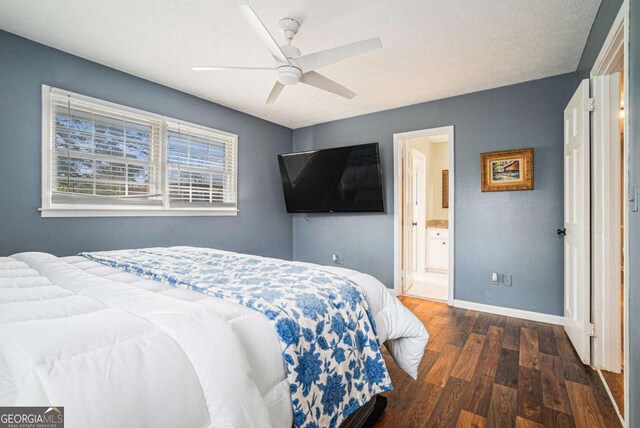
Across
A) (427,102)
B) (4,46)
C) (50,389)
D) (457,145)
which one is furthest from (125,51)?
(457,145)

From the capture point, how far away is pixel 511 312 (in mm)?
3203

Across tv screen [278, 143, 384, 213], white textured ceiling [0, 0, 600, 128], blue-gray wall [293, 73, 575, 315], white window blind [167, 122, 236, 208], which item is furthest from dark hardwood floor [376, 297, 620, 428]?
white window blind [167, 122, 236, 208]

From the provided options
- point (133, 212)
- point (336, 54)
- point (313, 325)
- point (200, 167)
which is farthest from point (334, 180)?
point (313, 325)

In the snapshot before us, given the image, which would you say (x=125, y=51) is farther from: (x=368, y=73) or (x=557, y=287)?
(x=557, y=287)

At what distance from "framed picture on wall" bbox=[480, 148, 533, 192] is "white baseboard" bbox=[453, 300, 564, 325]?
4.25 feet

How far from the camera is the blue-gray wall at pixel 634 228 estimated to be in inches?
50.2

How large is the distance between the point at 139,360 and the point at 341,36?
247cm

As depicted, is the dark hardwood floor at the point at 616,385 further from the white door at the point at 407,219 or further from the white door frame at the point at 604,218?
the white door at the point at 407,219

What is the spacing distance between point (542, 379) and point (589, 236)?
3.42 feet

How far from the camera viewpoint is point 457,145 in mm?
3547

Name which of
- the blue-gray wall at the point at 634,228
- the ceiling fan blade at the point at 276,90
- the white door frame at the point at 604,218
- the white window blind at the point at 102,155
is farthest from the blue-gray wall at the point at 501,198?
the white window blind at the point at 102,155

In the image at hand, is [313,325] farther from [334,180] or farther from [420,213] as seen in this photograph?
[420,213]

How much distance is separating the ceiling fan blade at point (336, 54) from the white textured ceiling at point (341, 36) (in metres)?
0.32

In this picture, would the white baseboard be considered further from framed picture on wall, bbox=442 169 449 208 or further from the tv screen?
framed picture on wall, bbox=442 169 449 208
